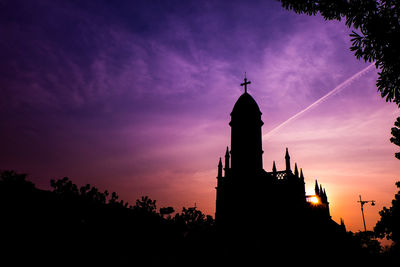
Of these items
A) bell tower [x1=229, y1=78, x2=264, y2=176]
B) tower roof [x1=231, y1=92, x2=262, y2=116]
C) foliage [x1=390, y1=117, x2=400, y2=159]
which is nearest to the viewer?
foliage [x1=390, y1=117, x2=400, y2=159]

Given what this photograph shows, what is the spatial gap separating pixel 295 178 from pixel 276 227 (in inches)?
201

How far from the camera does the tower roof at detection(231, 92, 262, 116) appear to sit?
83.6 feet

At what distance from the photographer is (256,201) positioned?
21.8 metres

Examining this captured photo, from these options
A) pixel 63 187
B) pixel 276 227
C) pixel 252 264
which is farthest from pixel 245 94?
pixel 63 187

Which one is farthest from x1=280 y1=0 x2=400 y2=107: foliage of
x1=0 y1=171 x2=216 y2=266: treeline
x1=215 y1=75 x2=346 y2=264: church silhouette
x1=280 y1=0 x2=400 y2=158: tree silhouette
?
x1=215 y1=75 x2=346 y2=264: church silhouette

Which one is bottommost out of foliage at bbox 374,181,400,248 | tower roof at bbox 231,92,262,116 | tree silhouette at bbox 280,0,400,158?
foliage at bbox 374,181,400,248

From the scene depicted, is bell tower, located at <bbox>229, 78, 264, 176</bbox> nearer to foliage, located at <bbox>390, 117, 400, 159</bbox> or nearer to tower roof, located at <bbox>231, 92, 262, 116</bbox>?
tower roof, located at <bbox>231, 92, 262, 116</bbox>

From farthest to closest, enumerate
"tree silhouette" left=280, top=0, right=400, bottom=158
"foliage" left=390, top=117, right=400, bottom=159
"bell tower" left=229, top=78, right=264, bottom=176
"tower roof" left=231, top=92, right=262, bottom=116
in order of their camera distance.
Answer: "tower roof" left=231, top=92, right=262, bottom=116, "bell tower" left=229, top=78, right=264, bottom=176, "foliage" left=390, top=117, right=400, bottom=159, "tree silhouette" left=280, top=0, right=400, bottom=158

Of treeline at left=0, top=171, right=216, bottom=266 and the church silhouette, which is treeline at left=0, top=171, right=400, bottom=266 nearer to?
treeline at left=0, top=171, right=216, bottom=266

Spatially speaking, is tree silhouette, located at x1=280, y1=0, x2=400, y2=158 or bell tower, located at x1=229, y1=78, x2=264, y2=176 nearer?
tree silhouette, located at x1=280, y1=0, x2=400, y2=158

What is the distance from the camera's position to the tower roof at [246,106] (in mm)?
25469

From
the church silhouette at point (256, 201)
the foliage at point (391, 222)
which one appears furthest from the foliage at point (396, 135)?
the church silhouette at point (256, 201)

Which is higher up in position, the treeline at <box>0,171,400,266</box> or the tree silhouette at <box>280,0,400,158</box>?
the tree silhouette at <box>280,0,400,158</box>

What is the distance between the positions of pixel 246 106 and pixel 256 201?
9.52m
